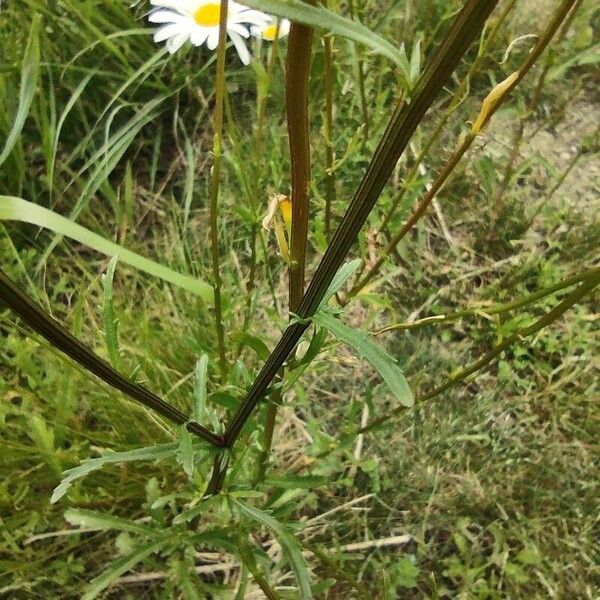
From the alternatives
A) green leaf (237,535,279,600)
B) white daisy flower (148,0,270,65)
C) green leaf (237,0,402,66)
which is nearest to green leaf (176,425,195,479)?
green leaf (237,535,279,600)

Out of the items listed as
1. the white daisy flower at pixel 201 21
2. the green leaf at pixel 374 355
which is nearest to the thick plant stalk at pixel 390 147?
the green leaf at pixel 374 355

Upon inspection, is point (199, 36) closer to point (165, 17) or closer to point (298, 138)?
point (165, 17)

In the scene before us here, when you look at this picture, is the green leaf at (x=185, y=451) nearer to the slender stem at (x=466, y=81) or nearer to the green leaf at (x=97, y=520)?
the green leaf at (x=97, y=520)

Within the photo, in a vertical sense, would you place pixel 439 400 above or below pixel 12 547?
above

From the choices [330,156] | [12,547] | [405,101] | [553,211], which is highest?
[553,211]

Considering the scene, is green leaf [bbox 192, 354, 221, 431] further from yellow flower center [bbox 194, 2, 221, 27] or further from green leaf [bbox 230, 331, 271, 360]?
yellow flower center [bbox 194, 2, 221, 27]

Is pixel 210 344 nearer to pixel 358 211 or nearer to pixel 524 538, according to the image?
pixel 524 538

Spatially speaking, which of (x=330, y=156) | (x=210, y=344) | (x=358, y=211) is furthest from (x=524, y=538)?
(x=358, y=211)

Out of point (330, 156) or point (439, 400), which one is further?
point (439, 400)
